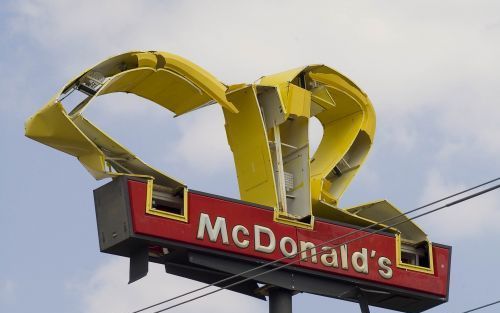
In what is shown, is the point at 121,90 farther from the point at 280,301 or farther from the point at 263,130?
the point at 280,301

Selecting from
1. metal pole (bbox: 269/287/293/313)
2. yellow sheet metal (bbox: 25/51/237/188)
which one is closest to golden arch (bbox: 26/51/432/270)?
yellow sheet metal (bbox: 25/51/237/188)

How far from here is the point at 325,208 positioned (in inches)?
1321

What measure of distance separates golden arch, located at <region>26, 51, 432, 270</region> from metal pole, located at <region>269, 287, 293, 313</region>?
55.1 inches

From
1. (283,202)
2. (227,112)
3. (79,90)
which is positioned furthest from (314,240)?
(79,90)

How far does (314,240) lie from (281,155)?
1961mm

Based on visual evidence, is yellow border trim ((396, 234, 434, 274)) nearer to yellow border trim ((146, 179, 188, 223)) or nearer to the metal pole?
the metal pole

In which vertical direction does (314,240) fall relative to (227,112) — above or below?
below

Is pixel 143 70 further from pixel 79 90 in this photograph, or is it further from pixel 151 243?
pixel 151 243

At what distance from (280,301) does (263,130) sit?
11.4ft

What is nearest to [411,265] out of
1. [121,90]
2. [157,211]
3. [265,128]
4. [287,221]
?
[287,221]

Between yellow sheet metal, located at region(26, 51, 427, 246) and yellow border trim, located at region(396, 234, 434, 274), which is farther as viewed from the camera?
yellow border trim, located at region(396, 234, 434, 274)

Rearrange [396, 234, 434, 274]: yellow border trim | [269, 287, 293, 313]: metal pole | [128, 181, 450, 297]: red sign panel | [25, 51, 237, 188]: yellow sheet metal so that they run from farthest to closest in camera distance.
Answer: [396, 234, 434, 274]: yellow border trim → [269, 287, 293, 313]: metal pole → [128, 181, 450, 297]: red sign panel → [25, 51, 237, 188]: yellow sheet metal

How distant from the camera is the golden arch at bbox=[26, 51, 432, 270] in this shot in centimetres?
3014

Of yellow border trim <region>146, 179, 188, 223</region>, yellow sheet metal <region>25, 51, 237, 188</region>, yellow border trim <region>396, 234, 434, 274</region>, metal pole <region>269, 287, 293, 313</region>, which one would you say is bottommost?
metal pole <region>269, 287, 293, 313</region>
